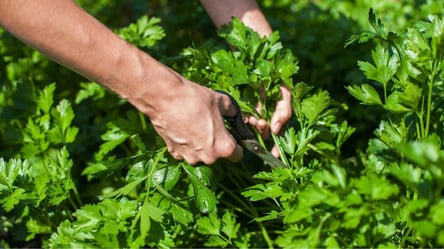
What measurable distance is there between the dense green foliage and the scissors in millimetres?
47

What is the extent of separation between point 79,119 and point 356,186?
134 centimetres

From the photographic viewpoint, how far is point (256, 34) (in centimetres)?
193

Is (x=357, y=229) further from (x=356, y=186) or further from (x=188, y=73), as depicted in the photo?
(x=188, y=73)

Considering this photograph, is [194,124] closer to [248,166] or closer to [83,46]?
[83,46]

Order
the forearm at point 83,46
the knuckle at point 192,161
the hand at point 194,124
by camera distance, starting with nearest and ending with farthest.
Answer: the forearm at point 83,46, the hand at point 194,124, the knuckle at point 192,161

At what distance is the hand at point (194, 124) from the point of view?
1524 millimetres

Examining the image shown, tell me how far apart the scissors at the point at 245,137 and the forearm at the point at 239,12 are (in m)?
0.41

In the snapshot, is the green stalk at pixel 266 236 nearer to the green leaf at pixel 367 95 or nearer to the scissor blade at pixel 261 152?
the scissor blade at pixel 261 152

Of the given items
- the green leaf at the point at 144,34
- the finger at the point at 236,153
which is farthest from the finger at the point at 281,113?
the green leaf at the point at 144,34

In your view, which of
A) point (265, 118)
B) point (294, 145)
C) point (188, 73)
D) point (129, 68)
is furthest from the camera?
point (188, 73)

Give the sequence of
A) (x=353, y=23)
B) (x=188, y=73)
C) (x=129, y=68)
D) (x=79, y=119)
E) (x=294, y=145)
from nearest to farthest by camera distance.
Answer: (x=129, y=68) < (x=294, y=145) < (x=188, y=73) < (x=79, y=119) < (x=353, y=23)

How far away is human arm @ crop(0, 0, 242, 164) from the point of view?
1.39 metres

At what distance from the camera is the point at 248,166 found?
2033mm

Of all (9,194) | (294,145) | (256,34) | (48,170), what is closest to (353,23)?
(256,34)
